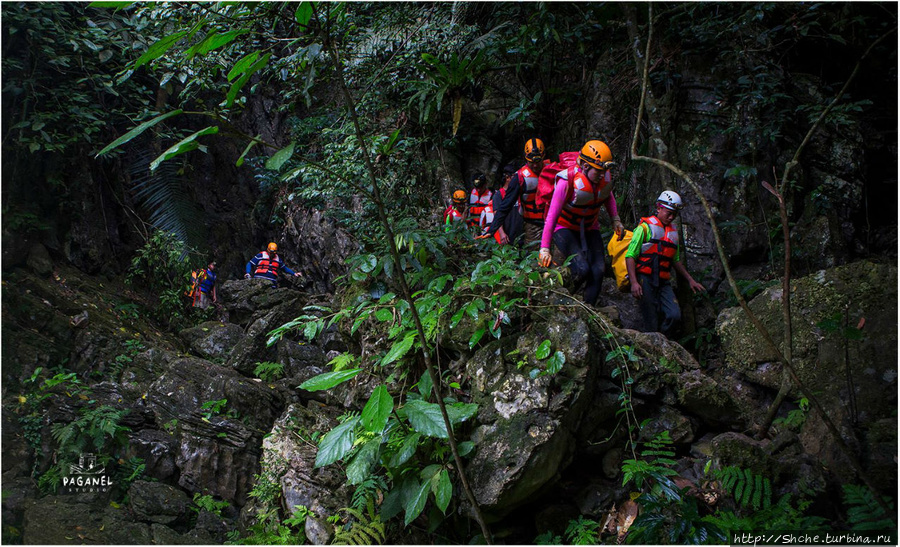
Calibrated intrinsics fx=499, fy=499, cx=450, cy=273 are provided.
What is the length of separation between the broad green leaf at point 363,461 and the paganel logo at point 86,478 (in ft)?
11.2

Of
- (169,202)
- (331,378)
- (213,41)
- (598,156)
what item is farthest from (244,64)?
(169,202)

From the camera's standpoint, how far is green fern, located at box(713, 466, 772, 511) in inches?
113

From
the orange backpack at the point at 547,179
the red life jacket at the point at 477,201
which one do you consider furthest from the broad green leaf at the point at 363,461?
the red life jacket at the point at 477,201

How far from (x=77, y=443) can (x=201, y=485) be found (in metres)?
1.33

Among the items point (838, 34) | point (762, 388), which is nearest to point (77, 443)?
point (762, 388)

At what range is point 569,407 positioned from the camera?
313 centimetres

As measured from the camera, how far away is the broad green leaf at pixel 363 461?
2990mm

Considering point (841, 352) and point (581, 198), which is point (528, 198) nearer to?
point (581, 198)

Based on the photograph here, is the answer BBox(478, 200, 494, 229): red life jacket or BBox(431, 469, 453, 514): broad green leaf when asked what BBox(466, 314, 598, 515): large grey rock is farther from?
BBox(478, 200, 494, 229): red life jacket

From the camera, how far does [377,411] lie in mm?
2043

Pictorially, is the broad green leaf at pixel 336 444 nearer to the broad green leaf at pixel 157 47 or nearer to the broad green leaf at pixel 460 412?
the broad green leaf at pixel 460 412

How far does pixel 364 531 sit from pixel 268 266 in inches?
381

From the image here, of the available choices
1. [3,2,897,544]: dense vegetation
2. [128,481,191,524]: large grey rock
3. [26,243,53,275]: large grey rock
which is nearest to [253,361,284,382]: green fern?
[3,2,897,544]: dense vegetation

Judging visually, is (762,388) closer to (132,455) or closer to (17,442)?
(132,455)
